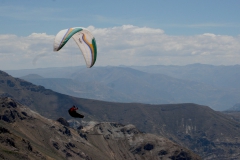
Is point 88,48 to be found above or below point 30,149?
above

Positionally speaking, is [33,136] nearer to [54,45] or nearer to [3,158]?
[3,158]

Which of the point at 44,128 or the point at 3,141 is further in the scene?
the point at 44,128

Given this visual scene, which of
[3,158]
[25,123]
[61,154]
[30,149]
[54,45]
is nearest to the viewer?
[54,45]

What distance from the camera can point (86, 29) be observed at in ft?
200

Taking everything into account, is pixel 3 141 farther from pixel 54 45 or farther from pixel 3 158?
pixel 54 45

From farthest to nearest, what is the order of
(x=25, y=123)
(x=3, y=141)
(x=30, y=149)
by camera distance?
(x=25, y=123), (x=30, y=149), (x=3, y=141)

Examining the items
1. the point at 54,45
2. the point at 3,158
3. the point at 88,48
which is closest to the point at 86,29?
the point at 88,48

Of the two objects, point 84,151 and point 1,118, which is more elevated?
point 1,118

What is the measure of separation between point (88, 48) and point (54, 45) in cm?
883

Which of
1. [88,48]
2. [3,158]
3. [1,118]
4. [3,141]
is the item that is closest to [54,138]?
[1,118]

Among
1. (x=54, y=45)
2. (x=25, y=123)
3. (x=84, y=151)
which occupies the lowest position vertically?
(x=84, y=151)

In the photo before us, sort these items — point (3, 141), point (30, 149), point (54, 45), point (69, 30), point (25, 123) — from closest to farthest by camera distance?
point (54, 45), point (69, 30), point (3, 141), point (30, 149), point (25, 123)

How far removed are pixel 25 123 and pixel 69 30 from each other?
149396 millimetres

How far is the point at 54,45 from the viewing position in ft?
174
